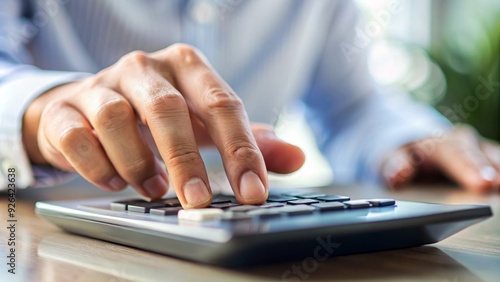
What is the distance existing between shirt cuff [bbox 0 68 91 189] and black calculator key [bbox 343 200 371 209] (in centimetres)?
46

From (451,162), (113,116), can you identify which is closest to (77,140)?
(113,116)

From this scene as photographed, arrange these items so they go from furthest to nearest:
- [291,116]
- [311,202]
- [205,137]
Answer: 1. [291,116]
2. [205,137]
3. [311,202]

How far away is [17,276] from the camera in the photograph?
1.16 ft

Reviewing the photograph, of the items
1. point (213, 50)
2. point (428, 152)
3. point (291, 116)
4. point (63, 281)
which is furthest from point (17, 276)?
point (291, 116)

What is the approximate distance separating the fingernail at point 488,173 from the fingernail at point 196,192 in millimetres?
644

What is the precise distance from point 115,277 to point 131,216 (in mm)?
91

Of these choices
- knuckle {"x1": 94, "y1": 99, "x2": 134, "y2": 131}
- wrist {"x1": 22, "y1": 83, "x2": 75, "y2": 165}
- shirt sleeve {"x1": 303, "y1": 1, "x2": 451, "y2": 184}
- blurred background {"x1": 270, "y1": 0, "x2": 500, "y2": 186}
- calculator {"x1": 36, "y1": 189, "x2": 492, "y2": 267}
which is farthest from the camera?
blurred background {"x1": 270, "y1": 0, "x2": 500, "y2": 186}

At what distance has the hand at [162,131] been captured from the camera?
0.48 meters

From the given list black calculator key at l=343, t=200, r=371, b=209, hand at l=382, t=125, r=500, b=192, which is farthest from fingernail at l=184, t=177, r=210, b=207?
hand at l=382, t=125, r=500, b=192

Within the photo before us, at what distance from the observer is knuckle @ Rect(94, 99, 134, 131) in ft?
1.84

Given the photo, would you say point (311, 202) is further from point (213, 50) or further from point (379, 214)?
point (213, 50)

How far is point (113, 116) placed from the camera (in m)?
0.56

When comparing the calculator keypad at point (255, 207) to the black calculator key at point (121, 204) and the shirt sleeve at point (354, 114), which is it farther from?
the shirt sleeve at point (354, 114)

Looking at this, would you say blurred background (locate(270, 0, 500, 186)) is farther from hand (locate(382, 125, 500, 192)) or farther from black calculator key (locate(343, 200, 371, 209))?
black calculator key (locate(343, 200, 371, 209))
